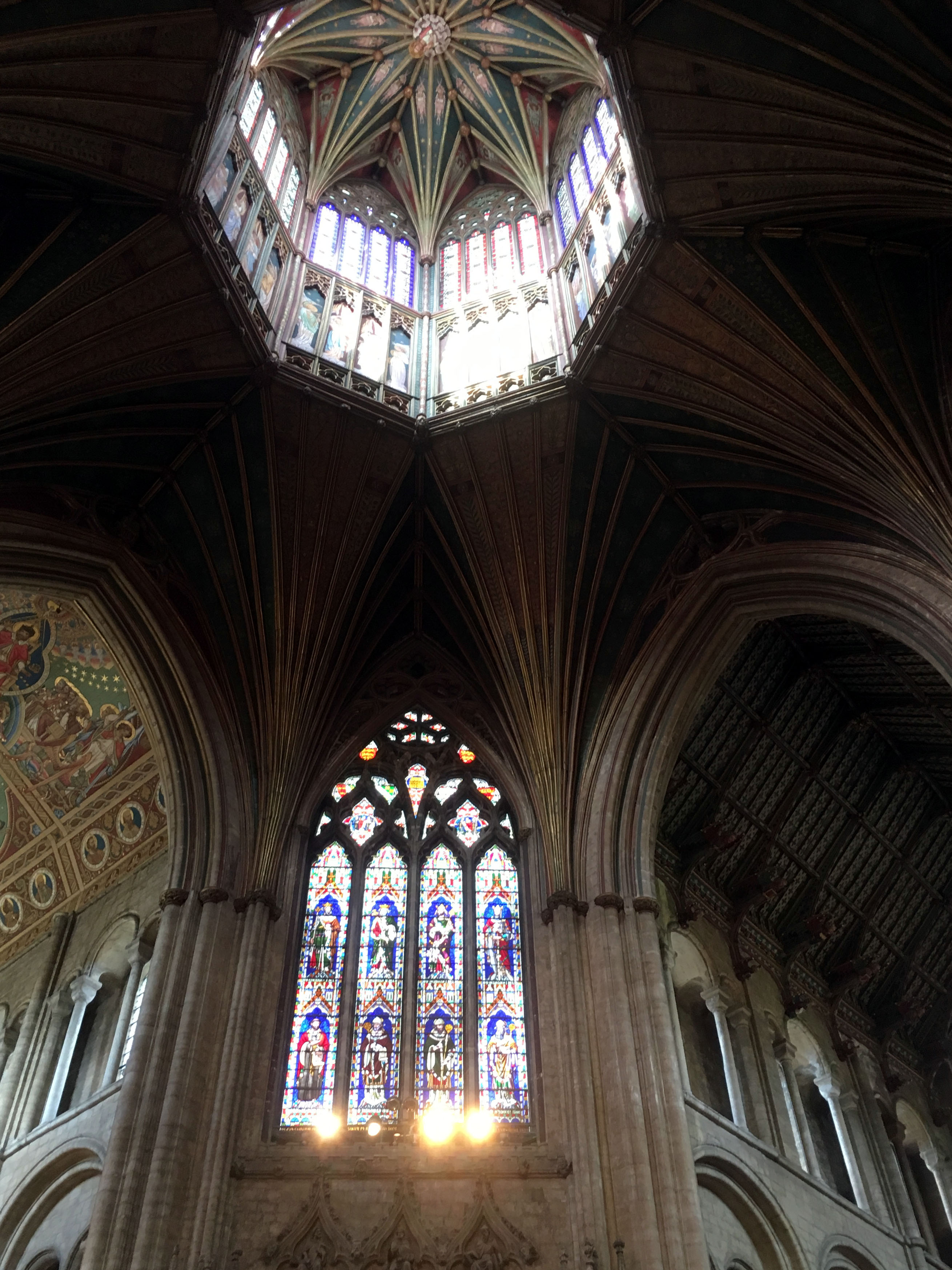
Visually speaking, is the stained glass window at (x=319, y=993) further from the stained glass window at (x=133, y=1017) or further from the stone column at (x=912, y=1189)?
the stone column at (x=912, y=1189)

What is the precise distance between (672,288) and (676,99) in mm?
2355

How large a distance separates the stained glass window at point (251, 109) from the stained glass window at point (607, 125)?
565cm

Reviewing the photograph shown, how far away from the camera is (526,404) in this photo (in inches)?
665

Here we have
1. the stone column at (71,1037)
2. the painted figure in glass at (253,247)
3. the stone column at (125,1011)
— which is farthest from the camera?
the painted figure in glass at (253,247)

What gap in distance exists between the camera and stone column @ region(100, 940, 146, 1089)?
1589 cm

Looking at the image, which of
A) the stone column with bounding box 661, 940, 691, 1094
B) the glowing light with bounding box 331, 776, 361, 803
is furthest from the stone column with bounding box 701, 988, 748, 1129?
the glowing light with bounding box 331, 776, 361, 803

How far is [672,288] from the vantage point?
15.1 meters

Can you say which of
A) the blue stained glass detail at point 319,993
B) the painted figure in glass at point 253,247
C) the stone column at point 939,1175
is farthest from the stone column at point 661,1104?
the painted figure in glass at point 253,247

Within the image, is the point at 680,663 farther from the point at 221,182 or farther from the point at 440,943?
the point at 221,182

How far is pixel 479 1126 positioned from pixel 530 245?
14.6 meters

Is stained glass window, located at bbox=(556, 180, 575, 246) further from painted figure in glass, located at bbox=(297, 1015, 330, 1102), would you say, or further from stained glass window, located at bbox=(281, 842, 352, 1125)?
painted figure in glass, located at bbox=(297, 1015, 330, 1102)

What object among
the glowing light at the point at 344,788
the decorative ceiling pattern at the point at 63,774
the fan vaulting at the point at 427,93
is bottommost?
the glowing light at the point at 344,788

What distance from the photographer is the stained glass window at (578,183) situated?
760 inches

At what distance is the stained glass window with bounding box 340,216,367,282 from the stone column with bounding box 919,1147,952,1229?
57.5 ft
